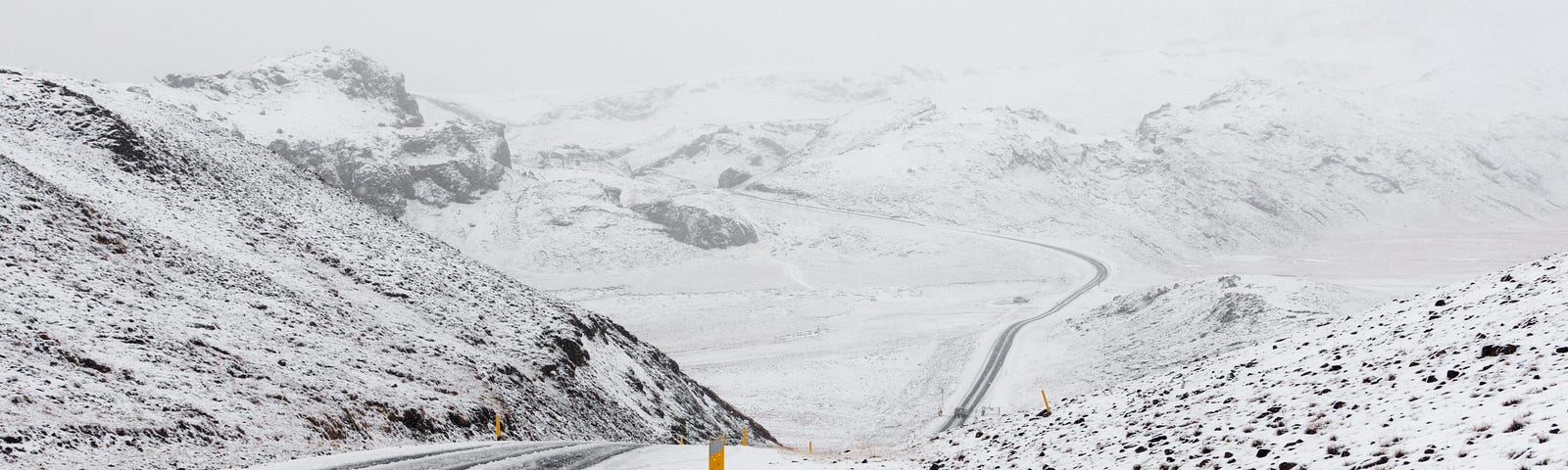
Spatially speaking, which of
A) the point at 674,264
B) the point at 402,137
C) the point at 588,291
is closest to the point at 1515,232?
the point at 674,264

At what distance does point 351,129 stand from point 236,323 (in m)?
140

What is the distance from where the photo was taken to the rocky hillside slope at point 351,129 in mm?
133250

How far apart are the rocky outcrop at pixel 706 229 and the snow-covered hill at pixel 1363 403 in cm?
12248

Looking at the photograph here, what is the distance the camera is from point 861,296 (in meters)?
109

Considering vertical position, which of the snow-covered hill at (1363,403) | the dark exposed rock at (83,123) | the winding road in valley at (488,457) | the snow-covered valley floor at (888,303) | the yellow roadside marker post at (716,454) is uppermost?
the dark exposed rock at (83,123)

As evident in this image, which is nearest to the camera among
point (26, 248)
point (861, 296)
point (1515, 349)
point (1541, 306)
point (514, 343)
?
point (1515, 349)

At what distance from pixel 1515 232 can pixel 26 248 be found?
220104mm

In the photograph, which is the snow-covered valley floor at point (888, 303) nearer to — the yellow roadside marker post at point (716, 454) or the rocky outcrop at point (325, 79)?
the yellow roadside marker post at point (716, 454)

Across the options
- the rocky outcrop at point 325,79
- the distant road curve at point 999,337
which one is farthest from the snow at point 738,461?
the rocky outcrop at point 325,79

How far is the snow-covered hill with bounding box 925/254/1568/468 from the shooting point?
9.09 metres

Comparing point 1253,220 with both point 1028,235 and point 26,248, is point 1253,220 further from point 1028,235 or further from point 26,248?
point 26,248

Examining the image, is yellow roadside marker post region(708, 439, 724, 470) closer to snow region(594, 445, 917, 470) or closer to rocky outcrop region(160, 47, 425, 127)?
snow region(594, 445, 917, 470)

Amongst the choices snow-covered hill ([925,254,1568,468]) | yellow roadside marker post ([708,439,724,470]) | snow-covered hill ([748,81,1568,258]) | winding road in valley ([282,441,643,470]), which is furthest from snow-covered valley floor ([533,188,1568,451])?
snow-covered hill ([748,81,1568,258])

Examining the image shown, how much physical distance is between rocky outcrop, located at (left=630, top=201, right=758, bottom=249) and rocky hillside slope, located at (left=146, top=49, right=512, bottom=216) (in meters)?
35.8
